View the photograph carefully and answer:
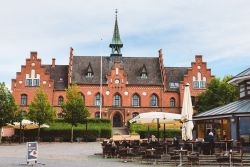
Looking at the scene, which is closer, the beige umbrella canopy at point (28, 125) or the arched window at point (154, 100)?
the beige umbrella canopy at point (28, 125)

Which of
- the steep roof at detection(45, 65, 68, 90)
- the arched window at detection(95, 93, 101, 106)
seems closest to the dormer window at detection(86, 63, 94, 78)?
the arched window at detection(95, 93, 101, 106)

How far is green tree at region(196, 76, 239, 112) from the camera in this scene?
50.7 metres

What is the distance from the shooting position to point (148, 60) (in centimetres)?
6756

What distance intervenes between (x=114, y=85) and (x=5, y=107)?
969 inches

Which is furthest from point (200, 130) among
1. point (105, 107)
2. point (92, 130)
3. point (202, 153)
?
point (105, 107)

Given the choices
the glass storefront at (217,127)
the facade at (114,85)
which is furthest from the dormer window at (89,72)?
Answer: the glass storefront at (217,127)

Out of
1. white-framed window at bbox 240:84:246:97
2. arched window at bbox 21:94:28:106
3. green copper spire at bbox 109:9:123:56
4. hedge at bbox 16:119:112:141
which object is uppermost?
green copper spire at bbox 109:9:123:56

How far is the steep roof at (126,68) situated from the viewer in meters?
63.7

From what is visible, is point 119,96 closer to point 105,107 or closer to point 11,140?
point 105,107

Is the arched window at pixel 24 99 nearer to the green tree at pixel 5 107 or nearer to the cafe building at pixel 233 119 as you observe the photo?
the green tree at pixel 5 107

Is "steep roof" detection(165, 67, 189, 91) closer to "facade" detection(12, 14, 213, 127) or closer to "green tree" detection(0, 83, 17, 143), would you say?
"facade" detection(12, 14, 213, 127)

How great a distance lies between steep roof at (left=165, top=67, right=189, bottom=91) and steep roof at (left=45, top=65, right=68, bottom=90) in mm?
16251

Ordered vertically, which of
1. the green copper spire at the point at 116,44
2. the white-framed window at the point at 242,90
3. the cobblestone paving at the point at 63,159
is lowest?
the cobblestone paving at the point at 63,159

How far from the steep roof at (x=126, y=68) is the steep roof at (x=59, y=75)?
5.57ft
